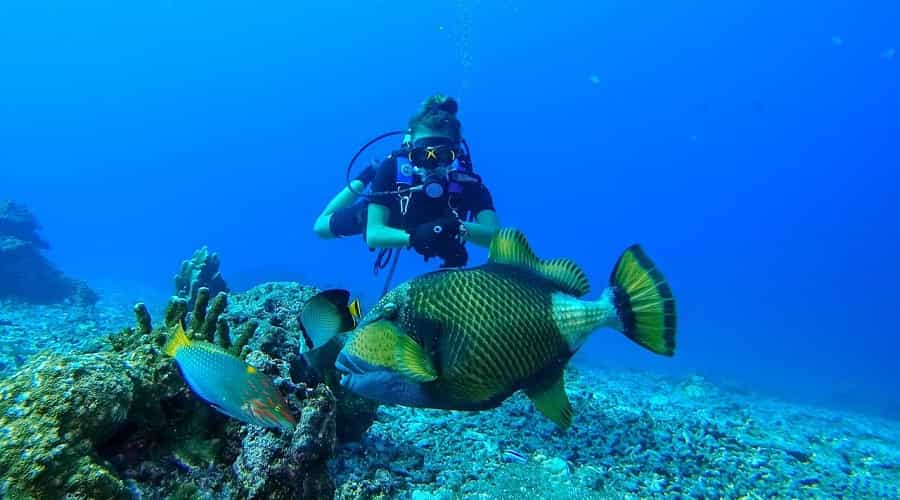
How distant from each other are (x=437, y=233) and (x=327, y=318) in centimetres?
186

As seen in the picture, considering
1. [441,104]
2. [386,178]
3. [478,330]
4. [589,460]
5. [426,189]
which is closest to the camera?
[478,330]

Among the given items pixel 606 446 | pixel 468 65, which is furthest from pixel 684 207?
pixel 606 446

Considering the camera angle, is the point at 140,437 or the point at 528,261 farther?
the point at 140,437

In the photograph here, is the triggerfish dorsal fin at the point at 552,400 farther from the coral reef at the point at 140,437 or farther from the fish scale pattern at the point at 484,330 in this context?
the coral reef at the point at 140,437

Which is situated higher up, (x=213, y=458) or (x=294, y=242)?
(x=294, y=242)

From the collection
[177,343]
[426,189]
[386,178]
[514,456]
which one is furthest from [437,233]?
[177,343]

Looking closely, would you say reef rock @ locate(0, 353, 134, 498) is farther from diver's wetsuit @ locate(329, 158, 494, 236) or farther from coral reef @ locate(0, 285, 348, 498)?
diver's wetsuit @ locate(329, 158, 494, 236)

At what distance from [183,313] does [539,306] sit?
2.22 m

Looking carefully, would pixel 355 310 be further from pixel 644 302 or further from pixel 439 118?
pixel 439 118

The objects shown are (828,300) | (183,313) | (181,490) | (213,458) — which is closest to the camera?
(181,490)

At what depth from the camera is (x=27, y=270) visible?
11.8m

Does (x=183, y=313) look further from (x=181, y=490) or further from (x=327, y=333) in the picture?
(x=327, y=333)

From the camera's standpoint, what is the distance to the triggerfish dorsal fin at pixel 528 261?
170cm

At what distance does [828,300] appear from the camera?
110312 millimetres
